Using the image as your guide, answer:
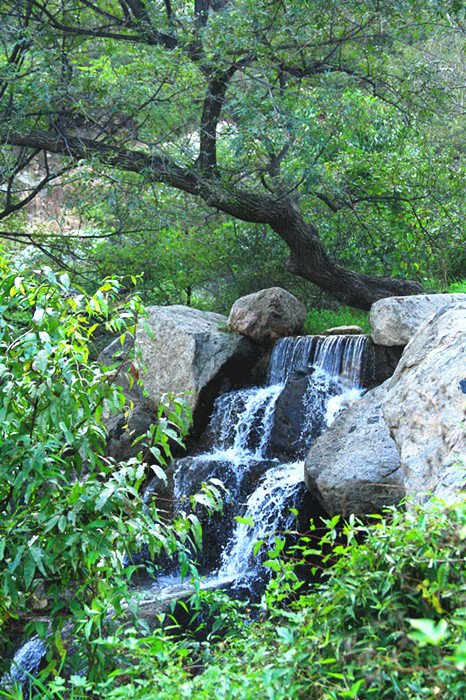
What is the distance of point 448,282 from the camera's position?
35.0ft

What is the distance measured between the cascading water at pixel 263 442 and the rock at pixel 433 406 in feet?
9.04

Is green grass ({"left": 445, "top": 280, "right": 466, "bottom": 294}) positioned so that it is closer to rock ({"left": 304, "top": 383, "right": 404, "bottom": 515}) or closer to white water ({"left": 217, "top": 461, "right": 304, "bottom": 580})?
rock ({"left": 304, "top": 383, "right": 404, "bottom": 515})

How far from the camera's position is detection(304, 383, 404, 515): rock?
5031mm

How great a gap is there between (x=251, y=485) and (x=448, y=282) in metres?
5.97

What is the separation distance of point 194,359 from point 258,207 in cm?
242

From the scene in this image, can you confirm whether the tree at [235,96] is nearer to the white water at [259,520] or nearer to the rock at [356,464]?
the rock at [356,464]

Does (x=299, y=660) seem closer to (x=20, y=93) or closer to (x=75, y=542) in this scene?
(x=75, y=542)

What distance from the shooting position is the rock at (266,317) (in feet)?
28.8

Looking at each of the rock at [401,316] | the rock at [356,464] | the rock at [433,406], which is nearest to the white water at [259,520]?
the rock at [356,464]

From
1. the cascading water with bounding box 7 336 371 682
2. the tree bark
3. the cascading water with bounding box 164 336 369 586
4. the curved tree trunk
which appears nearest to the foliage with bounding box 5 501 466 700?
the cascading water with bounding box 7 336 371 682

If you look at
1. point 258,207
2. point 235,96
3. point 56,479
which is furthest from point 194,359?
point 56,479

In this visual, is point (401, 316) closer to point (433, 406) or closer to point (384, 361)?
point (384, 361)

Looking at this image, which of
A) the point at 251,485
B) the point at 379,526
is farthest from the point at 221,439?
the point at 379,526

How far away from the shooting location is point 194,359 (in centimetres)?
856
